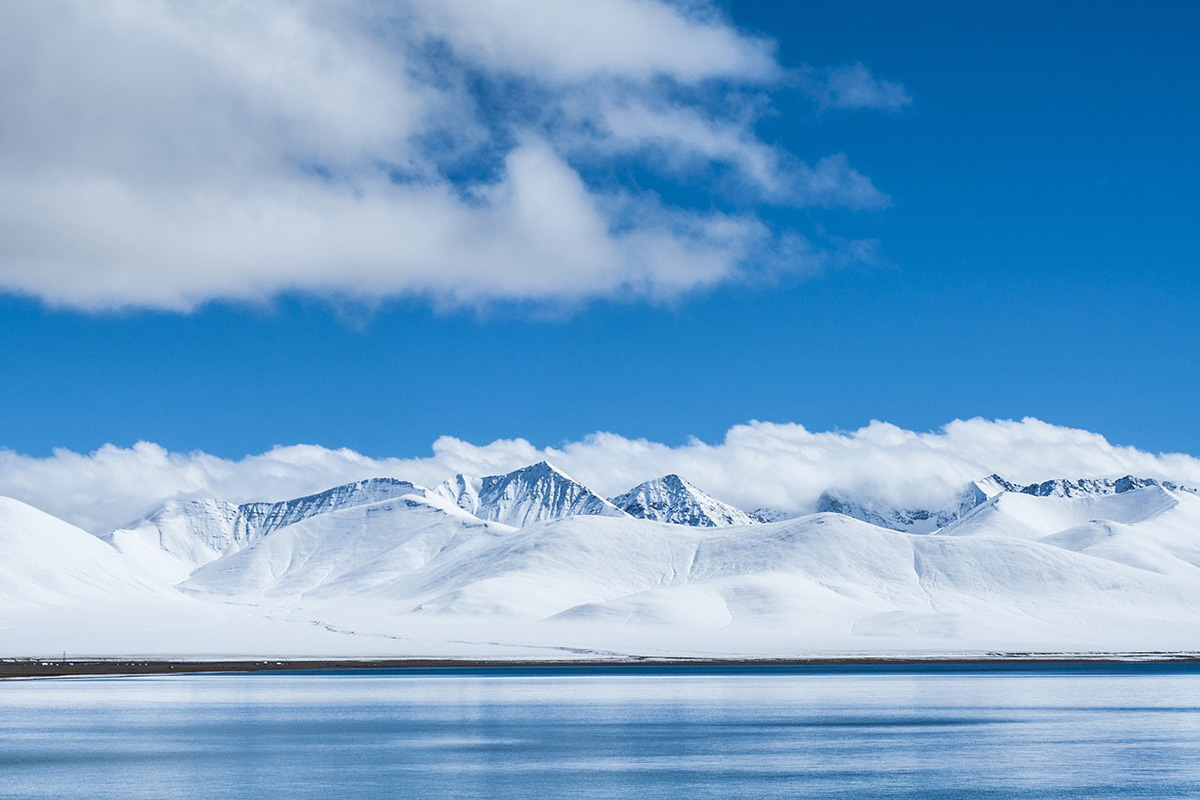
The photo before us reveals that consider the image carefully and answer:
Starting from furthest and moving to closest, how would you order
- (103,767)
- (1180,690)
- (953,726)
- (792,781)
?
(1180,690) < (953,726) < (103,767) < (792,781)

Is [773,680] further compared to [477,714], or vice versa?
[773,680]

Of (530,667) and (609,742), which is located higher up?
(530,667)

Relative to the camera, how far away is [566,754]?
214ft

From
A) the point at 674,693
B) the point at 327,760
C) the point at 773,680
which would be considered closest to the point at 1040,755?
the point at 327,760

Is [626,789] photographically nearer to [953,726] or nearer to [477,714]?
[953,726]

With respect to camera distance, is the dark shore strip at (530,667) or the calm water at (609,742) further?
the dark shore strip at (530,667)

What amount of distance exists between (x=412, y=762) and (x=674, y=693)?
2344 inches

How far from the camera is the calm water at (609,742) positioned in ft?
174

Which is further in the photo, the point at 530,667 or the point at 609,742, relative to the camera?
the point at 530,667

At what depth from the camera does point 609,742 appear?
235 ft

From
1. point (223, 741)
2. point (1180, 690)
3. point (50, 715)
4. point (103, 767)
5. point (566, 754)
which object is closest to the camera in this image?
point (103, 767)

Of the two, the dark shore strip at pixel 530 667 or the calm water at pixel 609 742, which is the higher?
the dark shore strip at pixel 530 667

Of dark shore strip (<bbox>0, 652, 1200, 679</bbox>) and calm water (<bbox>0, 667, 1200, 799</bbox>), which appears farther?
dark shore strip (<bbox>0, 652, 1200, 679</bbox>)

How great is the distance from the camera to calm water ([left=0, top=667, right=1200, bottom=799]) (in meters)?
52.9
